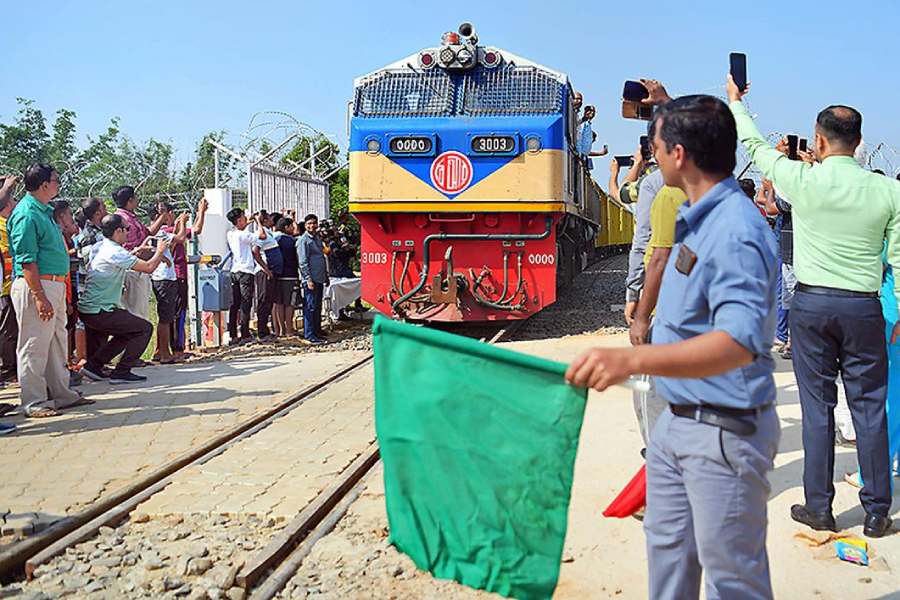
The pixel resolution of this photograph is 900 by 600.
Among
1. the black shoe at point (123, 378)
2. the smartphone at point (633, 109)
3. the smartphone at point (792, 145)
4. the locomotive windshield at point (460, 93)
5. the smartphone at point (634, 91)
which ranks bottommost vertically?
the black shoe at point (123, 378)

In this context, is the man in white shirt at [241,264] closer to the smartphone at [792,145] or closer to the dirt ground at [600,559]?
the dirt ground at [600,559]

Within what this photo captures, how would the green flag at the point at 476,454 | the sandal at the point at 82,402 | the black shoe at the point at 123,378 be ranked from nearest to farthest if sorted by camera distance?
the green flag at the point at 476,454 → the sandal at the point at 82,402 → the black shoe at the point at 123,378

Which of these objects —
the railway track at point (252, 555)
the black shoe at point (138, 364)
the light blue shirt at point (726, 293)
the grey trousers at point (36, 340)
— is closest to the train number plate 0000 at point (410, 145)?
the black shoe at point (138, 364)

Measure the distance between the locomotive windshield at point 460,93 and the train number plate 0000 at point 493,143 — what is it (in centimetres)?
52

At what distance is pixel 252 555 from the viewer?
424 centimetres

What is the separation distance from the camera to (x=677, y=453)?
2.70 metres

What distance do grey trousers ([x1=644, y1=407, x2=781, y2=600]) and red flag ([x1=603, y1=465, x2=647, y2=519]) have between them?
1797 millimetres

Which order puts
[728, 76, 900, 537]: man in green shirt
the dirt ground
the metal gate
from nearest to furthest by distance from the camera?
the dirt ground < [728, 76, 900, 537]: man in green shirt < the metal gate

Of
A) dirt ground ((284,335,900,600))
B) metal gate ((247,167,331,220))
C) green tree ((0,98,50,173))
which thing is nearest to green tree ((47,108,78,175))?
green tree ((0,98,50,173))

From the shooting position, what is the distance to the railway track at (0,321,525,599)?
402 centimetres

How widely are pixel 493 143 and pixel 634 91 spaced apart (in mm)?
6050

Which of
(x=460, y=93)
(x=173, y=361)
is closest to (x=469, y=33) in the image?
(x=460, y=93)

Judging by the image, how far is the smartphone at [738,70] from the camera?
4.13 meters

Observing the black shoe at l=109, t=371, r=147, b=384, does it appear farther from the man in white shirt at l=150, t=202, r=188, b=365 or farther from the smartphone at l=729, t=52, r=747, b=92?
the smartphone at l=729, t=52, r=747, b=92
